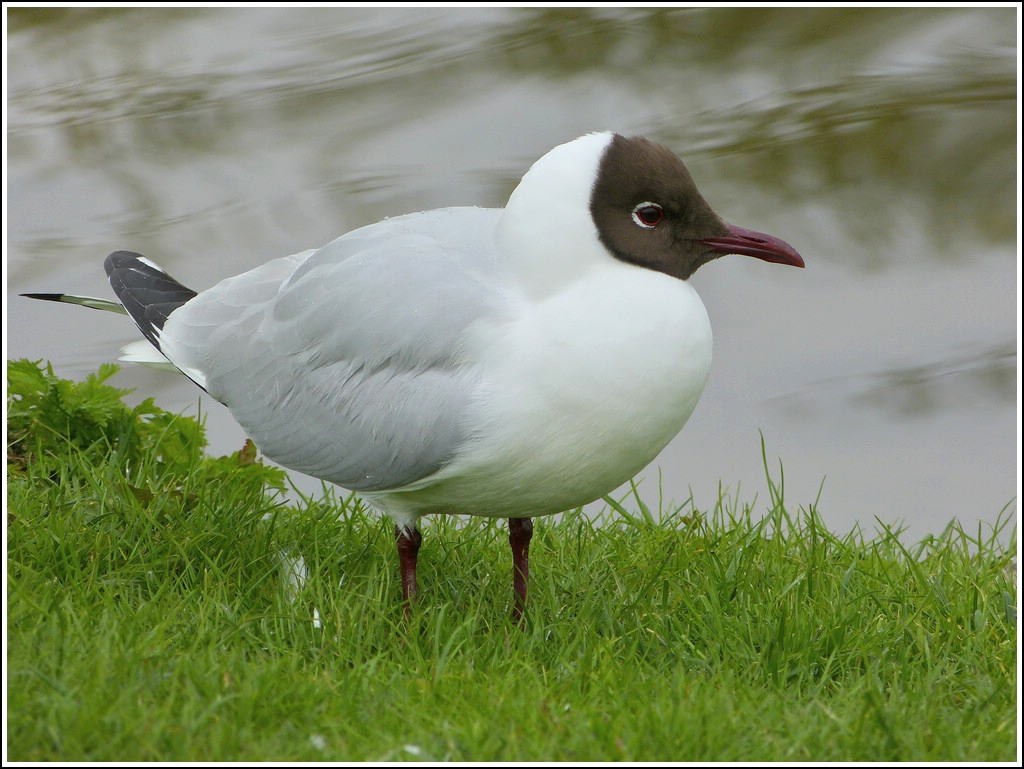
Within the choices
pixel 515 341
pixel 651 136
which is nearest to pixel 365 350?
pixel 515 341

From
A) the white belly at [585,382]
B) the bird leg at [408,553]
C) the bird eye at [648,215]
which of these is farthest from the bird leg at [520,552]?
the bird eye at [648,215]

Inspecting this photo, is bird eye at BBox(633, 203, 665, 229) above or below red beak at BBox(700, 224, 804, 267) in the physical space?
above

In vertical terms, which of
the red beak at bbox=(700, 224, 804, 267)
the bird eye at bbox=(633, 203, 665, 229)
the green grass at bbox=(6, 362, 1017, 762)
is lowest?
the green grass at bbox=(6, 362, 1017, 762)

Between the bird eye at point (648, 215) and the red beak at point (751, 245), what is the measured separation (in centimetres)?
16

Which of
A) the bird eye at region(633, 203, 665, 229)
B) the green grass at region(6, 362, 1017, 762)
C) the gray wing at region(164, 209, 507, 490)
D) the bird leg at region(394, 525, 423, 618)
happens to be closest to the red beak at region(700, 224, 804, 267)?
the bird eye at region(633, 203, 665, 229)

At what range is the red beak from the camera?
409 cm

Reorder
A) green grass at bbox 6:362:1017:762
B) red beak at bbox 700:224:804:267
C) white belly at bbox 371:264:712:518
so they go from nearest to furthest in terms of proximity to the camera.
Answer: green grass at bbox 6:362:1017:762 < white belly at bbox 371:264:712:518 < red beak at bbox 700:224:804:267

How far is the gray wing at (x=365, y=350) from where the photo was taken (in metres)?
3.97

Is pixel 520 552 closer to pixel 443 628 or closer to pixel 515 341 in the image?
pixel 443 628

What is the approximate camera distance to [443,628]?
14.0ft

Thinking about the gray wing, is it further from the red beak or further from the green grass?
the red beak

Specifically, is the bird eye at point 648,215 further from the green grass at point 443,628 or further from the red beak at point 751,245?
the green grass at point 443,628

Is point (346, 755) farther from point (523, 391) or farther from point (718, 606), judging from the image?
point (718, 606)

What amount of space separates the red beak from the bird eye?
0.53 feet
